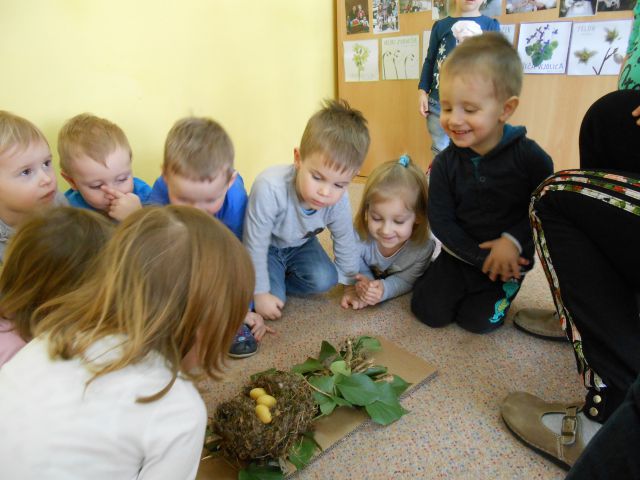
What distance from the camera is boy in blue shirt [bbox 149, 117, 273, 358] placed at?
1.19 meters

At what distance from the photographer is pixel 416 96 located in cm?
236

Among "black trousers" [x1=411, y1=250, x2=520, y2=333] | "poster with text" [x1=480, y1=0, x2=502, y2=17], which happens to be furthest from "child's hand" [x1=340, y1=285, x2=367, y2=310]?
"poster with text" [x1=480, y1=0, x2=502, y2=17]

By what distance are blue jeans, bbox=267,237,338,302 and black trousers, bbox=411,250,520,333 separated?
0.95 feet

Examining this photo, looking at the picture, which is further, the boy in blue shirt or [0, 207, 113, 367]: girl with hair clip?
the boy in blue shirt

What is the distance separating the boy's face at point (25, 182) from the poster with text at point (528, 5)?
190cm

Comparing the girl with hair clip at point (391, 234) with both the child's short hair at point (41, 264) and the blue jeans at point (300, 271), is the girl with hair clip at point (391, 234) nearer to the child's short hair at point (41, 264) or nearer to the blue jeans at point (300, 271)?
the blue jeans at point (300, 271)

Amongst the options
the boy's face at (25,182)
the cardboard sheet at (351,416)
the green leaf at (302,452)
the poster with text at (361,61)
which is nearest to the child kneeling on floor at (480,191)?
the cardboard sheet at (351,416)

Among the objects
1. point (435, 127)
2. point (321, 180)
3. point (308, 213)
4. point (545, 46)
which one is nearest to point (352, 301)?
point (308, 213)

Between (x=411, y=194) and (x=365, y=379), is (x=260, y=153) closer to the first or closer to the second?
(x=411, y=194)

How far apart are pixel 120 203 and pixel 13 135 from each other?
0.29 m

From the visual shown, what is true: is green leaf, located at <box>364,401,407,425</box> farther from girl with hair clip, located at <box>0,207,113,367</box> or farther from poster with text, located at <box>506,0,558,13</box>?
poster with text, located at <box>506,0,558,13</box>

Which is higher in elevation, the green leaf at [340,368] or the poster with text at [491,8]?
the poster with text at [491,8]

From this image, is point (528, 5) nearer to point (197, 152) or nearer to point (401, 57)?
point (401, 57)

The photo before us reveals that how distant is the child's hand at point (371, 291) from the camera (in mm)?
1394
